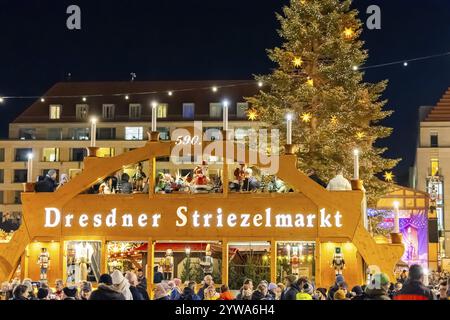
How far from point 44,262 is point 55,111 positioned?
58578mm

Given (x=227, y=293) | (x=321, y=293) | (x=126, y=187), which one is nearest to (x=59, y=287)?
(x=126, y=187)

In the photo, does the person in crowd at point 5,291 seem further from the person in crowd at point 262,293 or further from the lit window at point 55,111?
the lit window at point 55,111

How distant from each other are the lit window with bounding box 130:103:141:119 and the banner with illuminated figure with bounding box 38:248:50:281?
5637 centimetres

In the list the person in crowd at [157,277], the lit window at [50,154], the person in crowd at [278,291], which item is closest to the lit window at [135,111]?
the lit window at [50,154]

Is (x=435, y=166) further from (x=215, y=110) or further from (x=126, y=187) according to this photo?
(x=126, y=187)

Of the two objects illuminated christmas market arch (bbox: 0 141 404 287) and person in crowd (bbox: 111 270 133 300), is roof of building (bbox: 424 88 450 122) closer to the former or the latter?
illuminated christmas market arch (bbox: 0 141 404 287)

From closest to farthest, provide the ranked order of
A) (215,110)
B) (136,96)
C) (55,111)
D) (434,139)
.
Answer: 1. (434,139)
2. (215,110)
3. (136,96)
4. (55,111)

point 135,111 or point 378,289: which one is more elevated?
point 135,111

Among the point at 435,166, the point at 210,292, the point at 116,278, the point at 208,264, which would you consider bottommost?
the point at 210,292

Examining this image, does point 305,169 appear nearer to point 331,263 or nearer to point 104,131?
point 331,263

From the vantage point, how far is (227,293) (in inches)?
589

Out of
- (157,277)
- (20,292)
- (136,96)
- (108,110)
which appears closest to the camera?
(20,292)

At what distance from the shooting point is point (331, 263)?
1678 cm
